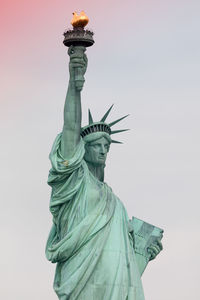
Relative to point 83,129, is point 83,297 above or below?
below

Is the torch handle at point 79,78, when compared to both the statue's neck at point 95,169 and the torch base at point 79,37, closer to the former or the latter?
the torch base at point 79,37

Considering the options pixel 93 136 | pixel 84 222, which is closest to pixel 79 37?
pixel 93 136

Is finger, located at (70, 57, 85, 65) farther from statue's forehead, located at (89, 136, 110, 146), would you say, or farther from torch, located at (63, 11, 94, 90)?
statue's forehead, located at (89, 136, 110, 146)

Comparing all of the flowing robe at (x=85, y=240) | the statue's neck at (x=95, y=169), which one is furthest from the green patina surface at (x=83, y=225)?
the statue's neck at (x=95, y=169)

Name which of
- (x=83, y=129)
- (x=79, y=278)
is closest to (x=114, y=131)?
(x=83, y=129)

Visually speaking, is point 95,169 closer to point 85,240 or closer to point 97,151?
point 97,151

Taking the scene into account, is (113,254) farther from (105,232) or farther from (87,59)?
(87,59)
